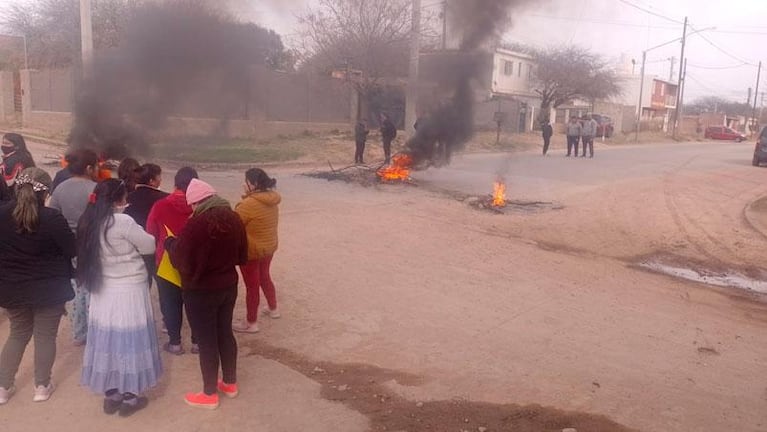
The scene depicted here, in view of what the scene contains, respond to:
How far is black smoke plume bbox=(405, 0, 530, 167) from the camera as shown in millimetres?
10891

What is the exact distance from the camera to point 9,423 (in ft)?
12.0

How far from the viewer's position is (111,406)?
376 cm

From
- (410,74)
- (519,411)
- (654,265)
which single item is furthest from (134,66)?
(519,411)

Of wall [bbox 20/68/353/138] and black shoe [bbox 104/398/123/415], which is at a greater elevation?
wall [bbox 20/68/353/138]

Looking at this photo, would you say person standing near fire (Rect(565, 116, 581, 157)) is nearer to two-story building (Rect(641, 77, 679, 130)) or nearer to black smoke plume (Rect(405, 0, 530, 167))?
black smoke plume (Rect(405, 0, 530, 167))

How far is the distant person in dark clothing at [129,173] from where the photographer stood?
477 centimetres

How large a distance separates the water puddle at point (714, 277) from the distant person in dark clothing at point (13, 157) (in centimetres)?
725

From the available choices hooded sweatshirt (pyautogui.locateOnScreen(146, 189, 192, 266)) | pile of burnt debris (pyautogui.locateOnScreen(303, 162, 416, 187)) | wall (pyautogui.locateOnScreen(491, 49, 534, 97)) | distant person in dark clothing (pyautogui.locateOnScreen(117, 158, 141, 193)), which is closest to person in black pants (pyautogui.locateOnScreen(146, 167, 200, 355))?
hooded sweatshirt (pyautogui.locateOnScreen(146, 189, 192, 266))

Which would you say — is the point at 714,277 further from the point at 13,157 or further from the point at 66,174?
the point at 13,157

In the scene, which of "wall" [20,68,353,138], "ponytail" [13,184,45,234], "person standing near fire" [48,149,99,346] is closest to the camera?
"ponytail" [13,184,45,234]

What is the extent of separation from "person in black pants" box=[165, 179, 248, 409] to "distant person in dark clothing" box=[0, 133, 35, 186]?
2.52 metres

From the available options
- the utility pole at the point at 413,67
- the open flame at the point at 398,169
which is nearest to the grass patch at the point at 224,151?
the utility pole at the point at 413,67

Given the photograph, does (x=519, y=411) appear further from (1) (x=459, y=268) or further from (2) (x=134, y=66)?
A: (2) (x=134, y=66)

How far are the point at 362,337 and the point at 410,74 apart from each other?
11.9m
